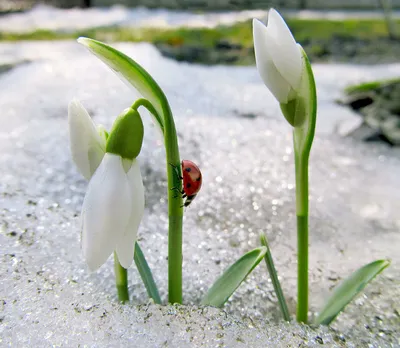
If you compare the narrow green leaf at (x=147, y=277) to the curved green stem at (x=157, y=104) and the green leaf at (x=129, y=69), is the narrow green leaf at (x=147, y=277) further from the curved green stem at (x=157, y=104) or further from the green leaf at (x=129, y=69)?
the green leaf at (x=129, y=69)

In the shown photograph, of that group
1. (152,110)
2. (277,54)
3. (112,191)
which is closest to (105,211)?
(112,191)

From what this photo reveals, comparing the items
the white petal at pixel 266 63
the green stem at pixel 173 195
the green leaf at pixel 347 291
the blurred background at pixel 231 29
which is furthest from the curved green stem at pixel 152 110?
the blurred background at pixel 231 29

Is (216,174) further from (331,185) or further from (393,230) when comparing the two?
(393,230)

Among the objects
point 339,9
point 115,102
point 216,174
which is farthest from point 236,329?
point 339,9

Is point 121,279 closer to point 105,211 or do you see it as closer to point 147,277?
point 147,277

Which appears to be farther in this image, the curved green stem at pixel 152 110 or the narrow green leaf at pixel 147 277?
the narrow green leaf at pixel 147 277
